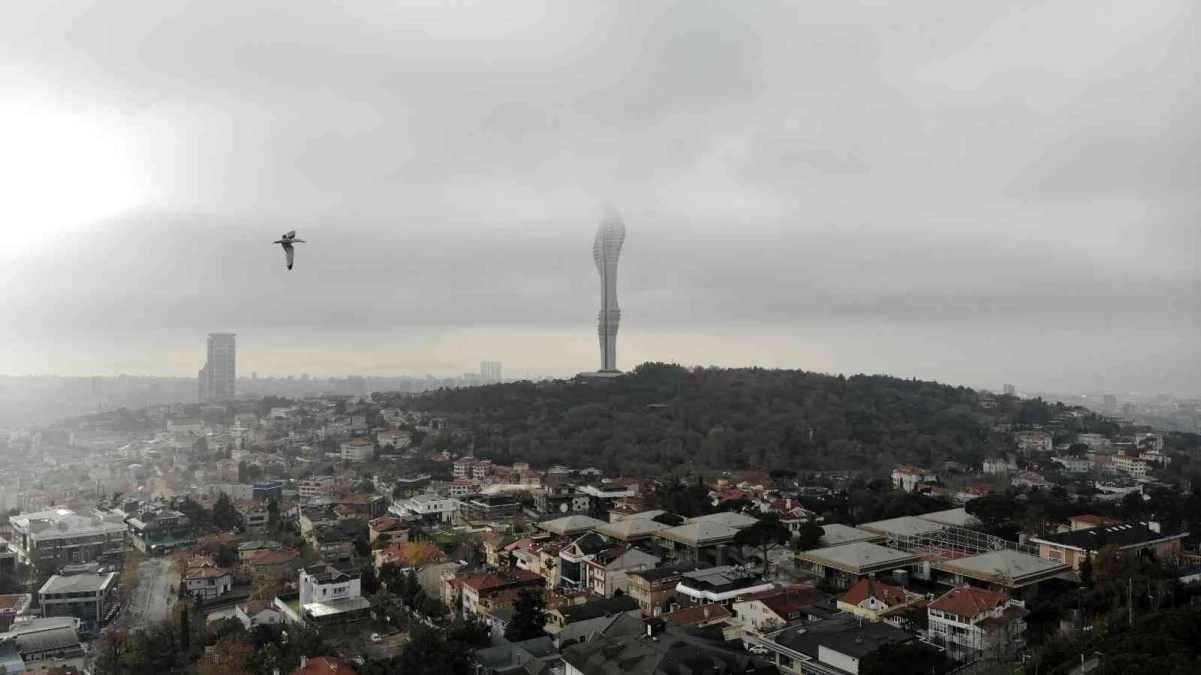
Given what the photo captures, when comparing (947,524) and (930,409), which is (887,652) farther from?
(930,409)

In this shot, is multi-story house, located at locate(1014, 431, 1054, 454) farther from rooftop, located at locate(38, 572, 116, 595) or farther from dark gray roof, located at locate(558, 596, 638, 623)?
rooftop, located at locate(38, 572, 116, 595)

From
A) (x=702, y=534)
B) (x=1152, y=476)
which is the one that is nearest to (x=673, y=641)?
(x=702, y=534)

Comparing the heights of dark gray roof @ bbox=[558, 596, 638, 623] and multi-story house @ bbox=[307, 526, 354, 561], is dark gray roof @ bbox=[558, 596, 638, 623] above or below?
above

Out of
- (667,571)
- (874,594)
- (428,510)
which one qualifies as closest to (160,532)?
(428,510)

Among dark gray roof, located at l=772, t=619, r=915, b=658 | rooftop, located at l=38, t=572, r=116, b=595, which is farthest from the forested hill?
dark gray roof, located at l=772, t=619, r=915, b=658

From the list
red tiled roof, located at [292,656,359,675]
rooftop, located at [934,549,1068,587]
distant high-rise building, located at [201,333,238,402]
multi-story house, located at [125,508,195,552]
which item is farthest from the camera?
distant high-rise building, located at [201,333,238,402]

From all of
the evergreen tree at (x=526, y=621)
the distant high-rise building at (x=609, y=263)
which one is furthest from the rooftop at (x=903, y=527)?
the distant high-rise building at (x=609, y=263)

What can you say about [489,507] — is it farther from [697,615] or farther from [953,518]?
[953,518]

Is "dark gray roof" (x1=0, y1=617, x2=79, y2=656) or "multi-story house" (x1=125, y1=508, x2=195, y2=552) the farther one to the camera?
"multi-story house" (x1=125, y1=508, x2=195, y2=552)
